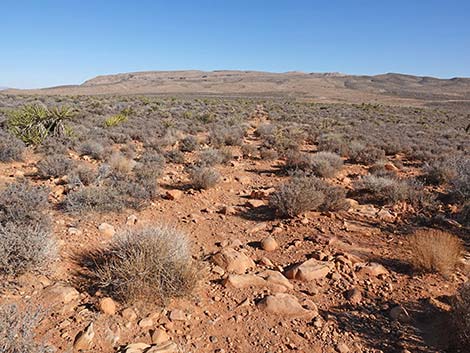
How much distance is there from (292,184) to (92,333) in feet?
13.4

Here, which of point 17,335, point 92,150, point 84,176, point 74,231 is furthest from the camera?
point 92,150

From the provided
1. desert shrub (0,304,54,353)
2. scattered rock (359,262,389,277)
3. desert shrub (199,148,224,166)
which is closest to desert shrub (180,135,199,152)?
desert shrub (199,148,224,166)

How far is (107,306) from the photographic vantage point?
300cm

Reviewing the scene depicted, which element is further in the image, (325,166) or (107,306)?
(325,166)

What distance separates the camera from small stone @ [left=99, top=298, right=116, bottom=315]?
297 centimetres

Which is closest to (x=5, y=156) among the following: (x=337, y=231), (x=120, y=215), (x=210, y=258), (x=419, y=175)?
(x=120, y=215)

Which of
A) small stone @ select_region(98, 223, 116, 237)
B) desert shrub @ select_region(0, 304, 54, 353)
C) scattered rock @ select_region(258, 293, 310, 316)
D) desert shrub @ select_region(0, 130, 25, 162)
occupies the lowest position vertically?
scattered rock @ select_region(258, 293, 310, 316)

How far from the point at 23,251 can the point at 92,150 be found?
20.6ft

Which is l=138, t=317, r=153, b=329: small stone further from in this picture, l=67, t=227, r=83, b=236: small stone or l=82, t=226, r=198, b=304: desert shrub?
l=67, t=227, r=83, b=236: small stone

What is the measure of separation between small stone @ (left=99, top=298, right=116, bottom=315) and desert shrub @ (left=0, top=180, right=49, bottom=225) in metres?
1.92

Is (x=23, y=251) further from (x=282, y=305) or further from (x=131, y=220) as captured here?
(x=282, y=305)

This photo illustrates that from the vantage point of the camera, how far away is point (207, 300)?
3.32 metres

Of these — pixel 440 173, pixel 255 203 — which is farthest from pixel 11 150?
pixel 440 173

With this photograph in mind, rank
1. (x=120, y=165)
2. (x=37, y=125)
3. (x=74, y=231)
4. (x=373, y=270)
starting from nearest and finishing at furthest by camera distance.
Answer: (x=373, y=270)
(x=74, y=231)
(x=120, y=165)
(x=37, y=125)
